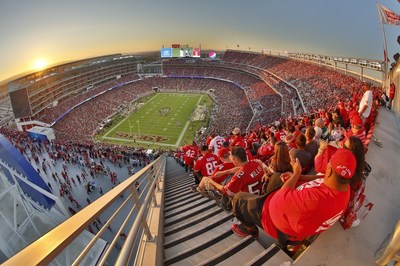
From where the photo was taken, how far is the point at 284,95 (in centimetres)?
3447

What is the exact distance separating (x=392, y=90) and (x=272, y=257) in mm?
12732

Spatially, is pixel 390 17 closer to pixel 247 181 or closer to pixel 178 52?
pixel 247 181

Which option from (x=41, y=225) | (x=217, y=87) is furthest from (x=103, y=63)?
(x=41, y=225)

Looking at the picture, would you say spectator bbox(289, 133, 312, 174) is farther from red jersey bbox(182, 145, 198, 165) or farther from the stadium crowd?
red jersey bbox(182, 145, 198, 165)

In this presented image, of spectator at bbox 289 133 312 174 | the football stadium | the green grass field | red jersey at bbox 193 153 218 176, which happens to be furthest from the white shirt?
the green grass field

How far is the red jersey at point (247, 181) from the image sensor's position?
3.79 meters

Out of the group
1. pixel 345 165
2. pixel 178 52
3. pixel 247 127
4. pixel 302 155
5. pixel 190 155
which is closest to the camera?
pixel 345 165

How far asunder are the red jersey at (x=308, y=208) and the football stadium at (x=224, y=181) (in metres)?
0.01

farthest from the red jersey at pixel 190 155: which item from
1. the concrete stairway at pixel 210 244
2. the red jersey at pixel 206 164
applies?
the concrete stairway at pixel 210 244

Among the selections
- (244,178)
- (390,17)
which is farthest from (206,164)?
(390,17)

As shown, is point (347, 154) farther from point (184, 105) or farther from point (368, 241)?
point (184, 105)

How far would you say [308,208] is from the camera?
2293mm

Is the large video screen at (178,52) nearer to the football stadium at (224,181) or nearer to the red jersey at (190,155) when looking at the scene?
the football stadium at (224,181)

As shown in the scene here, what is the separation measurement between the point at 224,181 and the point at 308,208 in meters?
2.36
